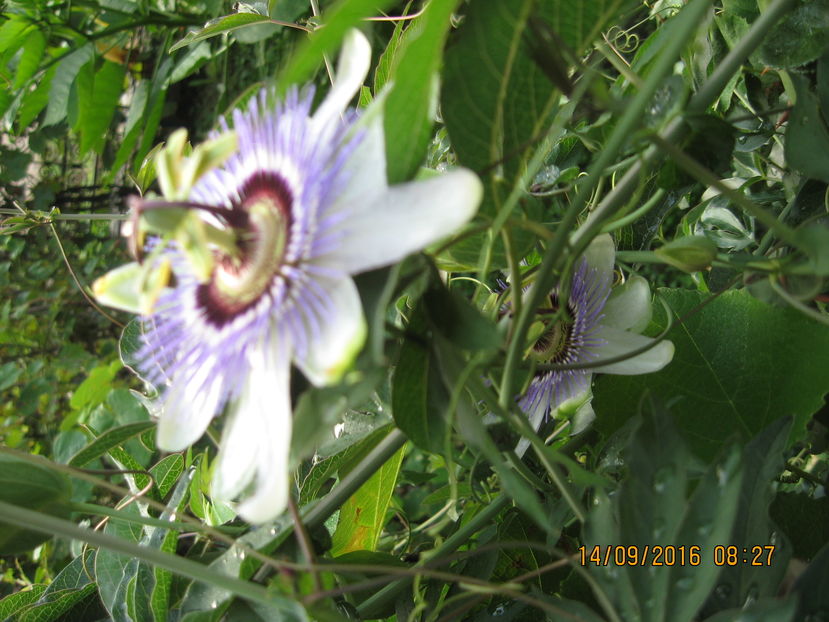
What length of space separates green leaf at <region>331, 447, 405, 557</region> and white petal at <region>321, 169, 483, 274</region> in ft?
0.95

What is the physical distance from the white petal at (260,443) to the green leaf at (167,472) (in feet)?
0.89

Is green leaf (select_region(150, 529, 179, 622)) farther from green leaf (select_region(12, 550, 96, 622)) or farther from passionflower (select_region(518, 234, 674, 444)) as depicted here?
passionflower (select_region(518, 234, 674, 444))

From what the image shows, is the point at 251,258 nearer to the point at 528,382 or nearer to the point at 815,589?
the point at 528,382

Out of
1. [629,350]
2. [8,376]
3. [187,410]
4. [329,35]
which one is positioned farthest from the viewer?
[8,376]

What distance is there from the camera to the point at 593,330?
0.48 metres

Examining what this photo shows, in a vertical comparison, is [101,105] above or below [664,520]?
below

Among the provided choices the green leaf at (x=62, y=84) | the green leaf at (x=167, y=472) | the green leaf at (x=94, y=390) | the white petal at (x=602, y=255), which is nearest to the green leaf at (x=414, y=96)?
the white petal at (x=602, y=255)

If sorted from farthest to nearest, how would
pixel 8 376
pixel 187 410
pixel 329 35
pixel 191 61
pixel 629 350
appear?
pixel 8 376 < pixel 191 61 < pixel 629 350 < pixel 187 410 < pixel 329 35

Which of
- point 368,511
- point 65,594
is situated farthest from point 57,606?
point 368,511

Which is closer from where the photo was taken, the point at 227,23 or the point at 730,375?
the point at 730,375

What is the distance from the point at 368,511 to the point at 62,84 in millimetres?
1645
